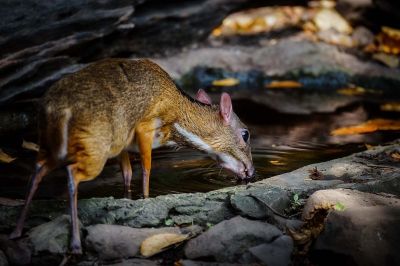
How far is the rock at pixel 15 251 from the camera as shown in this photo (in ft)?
13.6

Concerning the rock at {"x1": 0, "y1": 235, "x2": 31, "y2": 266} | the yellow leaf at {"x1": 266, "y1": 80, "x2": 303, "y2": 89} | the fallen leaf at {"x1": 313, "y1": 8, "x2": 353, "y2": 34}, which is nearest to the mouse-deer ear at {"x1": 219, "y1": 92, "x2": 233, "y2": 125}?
the rock at {"x1": 0, "y1": 235, "x2": 31, "y2": 266}

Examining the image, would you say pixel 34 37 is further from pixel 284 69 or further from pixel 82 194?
pixel 284 69

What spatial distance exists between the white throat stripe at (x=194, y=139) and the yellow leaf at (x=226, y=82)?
5.19 m

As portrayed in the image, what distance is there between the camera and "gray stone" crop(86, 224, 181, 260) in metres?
4.24

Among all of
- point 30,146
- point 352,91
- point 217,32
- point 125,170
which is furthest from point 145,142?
point 217,32

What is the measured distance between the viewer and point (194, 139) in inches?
237

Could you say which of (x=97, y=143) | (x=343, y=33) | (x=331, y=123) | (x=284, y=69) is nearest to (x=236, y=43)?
(x=284, y=69)

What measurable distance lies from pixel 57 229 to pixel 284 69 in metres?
8.00

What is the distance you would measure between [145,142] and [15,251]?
1.59 m

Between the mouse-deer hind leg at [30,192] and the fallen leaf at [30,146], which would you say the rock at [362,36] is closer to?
the fallen leaf at [30,146]

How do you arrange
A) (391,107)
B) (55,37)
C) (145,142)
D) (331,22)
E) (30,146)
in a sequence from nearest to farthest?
(145,142)
(30,146)
(55,37)
(391,107)
(331,22)

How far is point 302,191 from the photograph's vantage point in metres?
5.09

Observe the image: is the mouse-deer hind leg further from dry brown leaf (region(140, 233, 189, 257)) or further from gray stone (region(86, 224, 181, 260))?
dry brown leaf (region(140, 233, 189, 257))

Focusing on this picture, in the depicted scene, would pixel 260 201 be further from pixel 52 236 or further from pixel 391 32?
pixel 391 32
